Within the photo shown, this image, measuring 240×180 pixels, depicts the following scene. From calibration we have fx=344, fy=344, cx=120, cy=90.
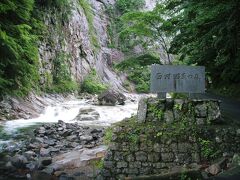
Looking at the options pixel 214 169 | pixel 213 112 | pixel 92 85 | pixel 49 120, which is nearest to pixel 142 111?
pixel 213 112

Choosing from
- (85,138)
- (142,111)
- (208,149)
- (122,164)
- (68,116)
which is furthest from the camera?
(68,116)

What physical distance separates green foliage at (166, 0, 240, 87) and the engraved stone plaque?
1.06 metres

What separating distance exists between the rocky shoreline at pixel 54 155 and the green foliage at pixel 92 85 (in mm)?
16049

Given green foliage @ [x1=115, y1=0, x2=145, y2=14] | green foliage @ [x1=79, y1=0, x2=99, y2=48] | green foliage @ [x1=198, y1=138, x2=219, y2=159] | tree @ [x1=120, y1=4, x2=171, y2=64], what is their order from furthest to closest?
1. green foliage @ [x1=115, y1=0, x2=145, y2=14]
2. green foliage @ [x1=79, y1=0, x2=99, y2=48]
3. tree @ [x1=120, y1=4, x2=171, y2=64]
4. green foliage @ [x1=198, y1=138, x2=219, y2=159]

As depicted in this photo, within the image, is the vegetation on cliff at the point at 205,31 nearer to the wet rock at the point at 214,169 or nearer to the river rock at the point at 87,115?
the wet rock at the point at 214,169

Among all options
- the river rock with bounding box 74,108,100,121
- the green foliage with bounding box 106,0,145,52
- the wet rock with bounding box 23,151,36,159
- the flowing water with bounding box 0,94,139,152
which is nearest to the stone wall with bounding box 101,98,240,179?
the wet rock with bounding box 23,151,36,159

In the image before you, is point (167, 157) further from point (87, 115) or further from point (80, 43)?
point (80, 43)

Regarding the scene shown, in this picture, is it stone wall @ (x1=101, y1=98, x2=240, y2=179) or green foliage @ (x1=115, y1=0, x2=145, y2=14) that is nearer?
stone wall @ (x1=101, y1=98, x2=240, y2=179)

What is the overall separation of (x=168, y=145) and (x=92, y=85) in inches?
Answer: 881

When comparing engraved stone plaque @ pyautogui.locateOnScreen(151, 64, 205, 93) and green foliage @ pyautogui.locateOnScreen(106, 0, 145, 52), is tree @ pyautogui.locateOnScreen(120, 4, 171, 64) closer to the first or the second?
engraved stone plaque @ pyautogui.locateOnScreen(151, 64, 205, 93)

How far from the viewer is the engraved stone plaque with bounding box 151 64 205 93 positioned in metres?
7.52

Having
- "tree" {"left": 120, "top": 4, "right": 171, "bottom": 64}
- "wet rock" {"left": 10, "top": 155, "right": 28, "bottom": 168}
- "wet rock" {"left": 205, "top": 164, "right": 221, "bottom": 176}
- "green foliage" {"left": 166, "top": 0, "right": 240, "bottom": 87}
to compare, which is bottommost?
"wet rock" {"left": 10, "top": 155, "right": 28, "bottom": 168}

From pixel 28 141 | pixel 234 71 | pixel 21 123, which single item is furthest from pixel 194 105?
pixel 21 123

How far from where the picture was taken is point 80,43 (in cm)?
3038
